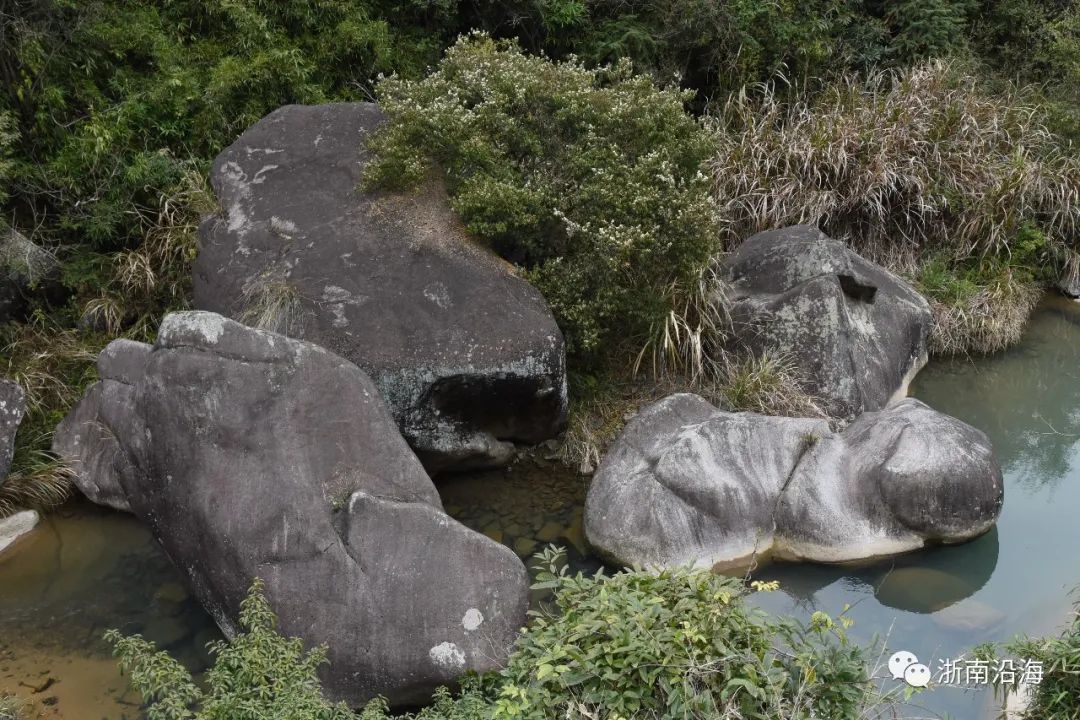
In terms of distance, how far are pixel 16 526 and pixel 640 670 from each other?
4.60 meters

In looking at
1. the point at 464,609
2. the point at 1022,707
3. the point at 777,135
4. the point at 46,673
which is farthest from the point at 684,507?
the point at 777,135

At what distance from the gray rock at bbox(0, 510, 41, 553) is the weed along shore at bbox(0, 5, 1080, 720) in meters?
0.02

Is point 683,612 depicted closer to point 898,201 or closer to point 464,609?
point 464,609

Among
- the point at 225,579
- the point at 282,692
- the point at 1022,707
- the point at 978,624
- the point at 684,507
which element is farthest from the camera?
the point at 684,507

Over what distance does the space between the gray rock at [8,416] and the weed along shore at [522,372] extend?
3 cm

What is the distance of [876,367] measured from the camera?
747cm

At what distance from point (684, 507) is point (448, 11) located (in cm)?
576

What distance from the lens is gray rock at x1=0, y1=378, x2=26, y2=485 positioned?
6059mm

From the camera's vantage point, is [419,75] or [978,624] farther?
[419,75]

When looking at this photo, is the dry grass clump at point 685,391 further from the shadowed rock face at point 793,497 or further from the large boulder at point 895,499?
the large boulder at point 895,499

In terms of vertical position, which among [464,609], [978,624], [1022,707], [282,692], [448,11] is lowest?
[978,624]

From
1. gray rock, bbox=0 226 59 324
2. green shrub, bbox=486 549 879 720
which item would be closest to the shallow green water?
green shrub, bbox=486 549 879 720

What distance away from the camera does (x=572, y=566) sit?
19.8ft

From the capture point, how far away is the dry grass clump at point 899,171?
912 cm
